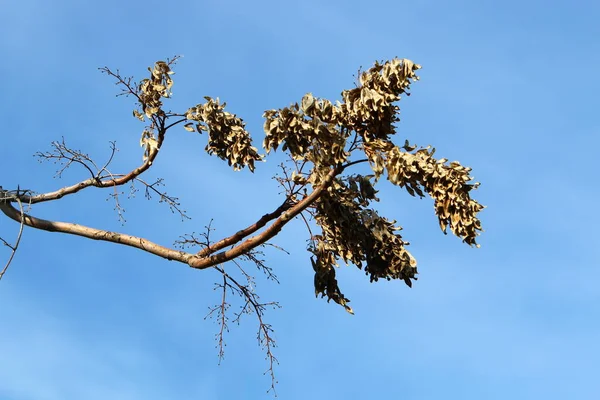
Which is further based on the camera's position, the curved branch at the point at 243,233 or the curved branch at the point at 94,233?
the curved branch at the point at 94,233

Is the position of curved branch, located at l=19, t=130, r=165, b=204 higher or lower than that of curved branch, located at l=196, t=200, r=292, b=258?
higher

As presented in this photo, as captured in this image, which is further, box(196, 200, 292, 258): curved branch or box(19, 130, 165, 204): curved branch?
box(19, 130, 165, 204): curved branch

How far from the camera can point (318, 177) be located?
12.3 metres

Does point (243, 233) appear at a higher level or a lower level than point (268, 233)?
higher

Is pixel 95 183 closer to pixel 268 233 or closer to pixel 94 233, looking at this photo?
pixel 94 233

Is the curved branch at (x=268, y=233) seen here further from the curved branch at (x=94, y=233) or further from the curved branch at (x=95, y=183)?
the curved branch at (x=95, y=183)

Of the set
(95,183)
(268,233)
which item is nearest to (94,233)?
(95,183)

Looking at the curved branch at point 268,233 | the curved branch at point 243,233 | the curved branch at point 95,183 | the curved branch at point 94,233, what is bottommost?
the curved branch at point 268,233

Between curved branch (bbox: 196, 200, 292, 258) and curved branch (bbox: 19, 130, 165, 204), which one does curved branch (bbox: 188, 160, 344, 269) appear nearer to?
curved branch (bbox: 196, 200, 292, 258)

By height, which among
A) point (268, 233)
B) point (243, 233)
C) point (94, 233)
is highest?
point (94, 233)

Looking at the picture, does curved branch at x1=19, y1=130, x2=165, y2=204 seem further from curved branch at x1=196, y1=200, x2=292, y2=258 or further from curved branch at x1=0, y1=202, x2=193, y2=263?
curved branch at x1=196, y1=200, x2=292, y2=258

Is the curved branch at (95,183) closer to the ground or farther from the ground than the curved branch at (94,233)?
farther from the ground

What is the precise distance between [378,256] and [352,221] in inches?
28.0

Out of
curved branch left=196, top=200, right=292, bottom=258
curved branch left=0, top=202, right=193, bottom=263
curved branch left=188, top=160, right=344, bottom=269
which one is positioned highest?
curved branch left=0, top=202, right=193, bottom=263
